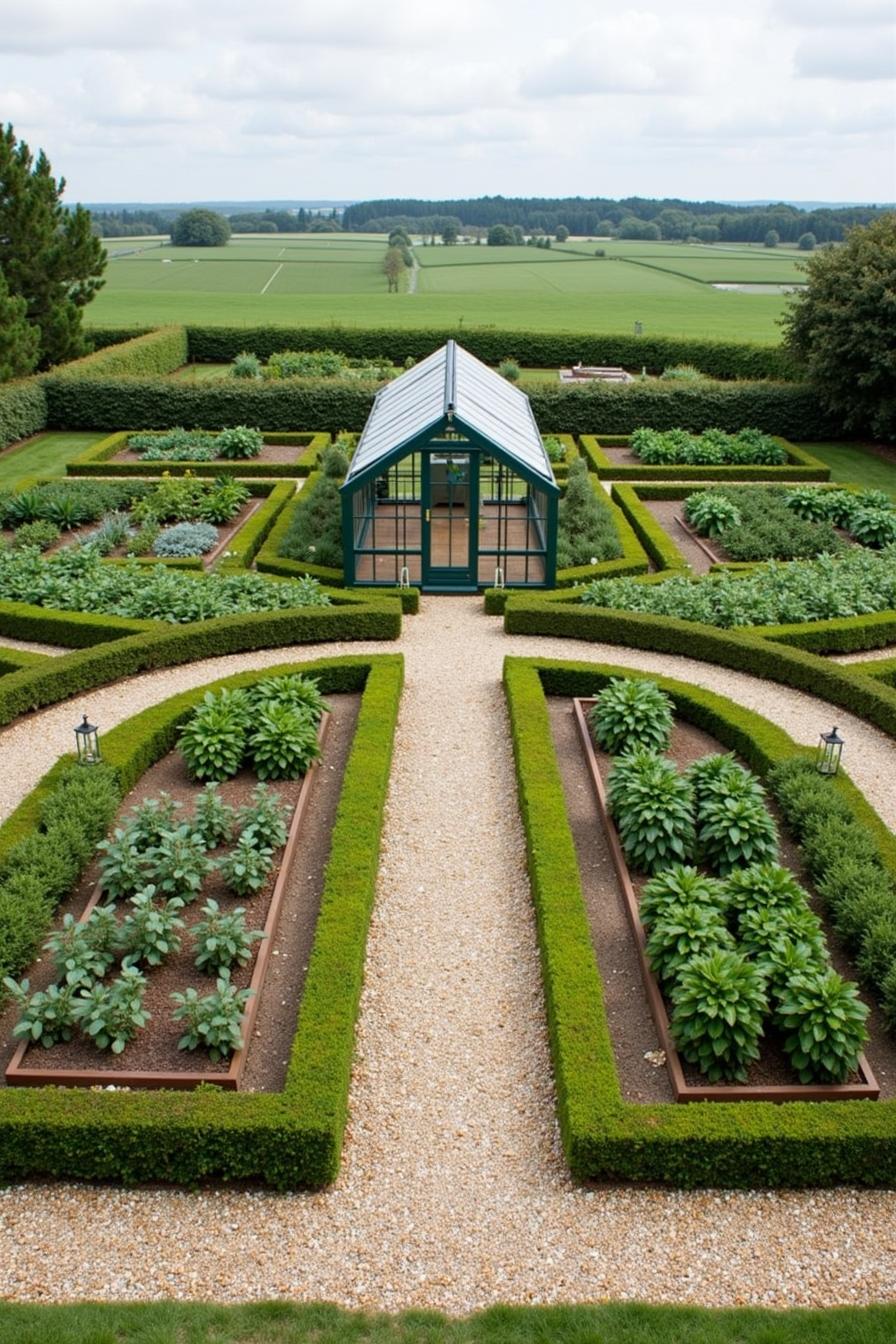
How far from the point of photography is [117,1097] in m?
8.14

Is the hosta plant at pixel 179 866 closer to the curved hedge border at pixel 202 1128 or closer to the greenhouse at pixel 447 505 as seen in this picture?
the curved hedge border at pixel 202 1128

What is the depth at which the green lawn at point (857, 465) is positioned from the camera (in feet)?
96.3

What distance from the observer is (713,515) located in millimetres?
23703

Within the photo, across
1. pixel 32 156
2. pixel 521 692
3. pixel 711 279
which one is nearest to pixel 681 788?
pixel 521 692

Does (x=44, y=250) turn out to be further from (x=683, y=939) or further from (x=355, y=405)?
(x=683, y=939)

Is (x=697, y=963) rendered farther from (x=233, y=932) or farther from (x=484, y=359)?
(x=484, y=359)

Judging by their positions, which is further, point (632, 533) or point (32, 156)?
point (32, 156)

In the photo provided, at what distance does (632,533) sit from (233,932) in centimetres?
1557

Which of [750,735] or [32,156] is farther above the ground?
[32,156]

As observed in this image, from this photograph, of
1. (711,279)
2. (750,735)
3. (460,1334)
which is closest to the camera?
(460,1334)

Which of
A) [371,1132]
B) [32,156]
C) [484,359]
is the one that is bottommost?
[371,1132]

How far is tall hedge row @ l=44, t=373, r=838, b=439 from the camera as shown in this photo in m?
33.5

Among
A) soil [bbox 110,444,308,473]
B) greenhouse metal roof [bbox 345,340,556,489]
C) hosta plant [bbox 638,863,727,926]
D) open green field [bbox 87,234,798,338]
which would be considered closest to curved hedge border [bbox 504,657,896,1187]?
hosta plant [bbox 638,863,727,926]

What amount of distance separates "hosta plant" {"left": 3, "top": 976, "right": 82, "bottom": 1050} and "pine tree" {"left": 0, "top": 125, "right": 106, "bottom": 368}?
30356 mm
